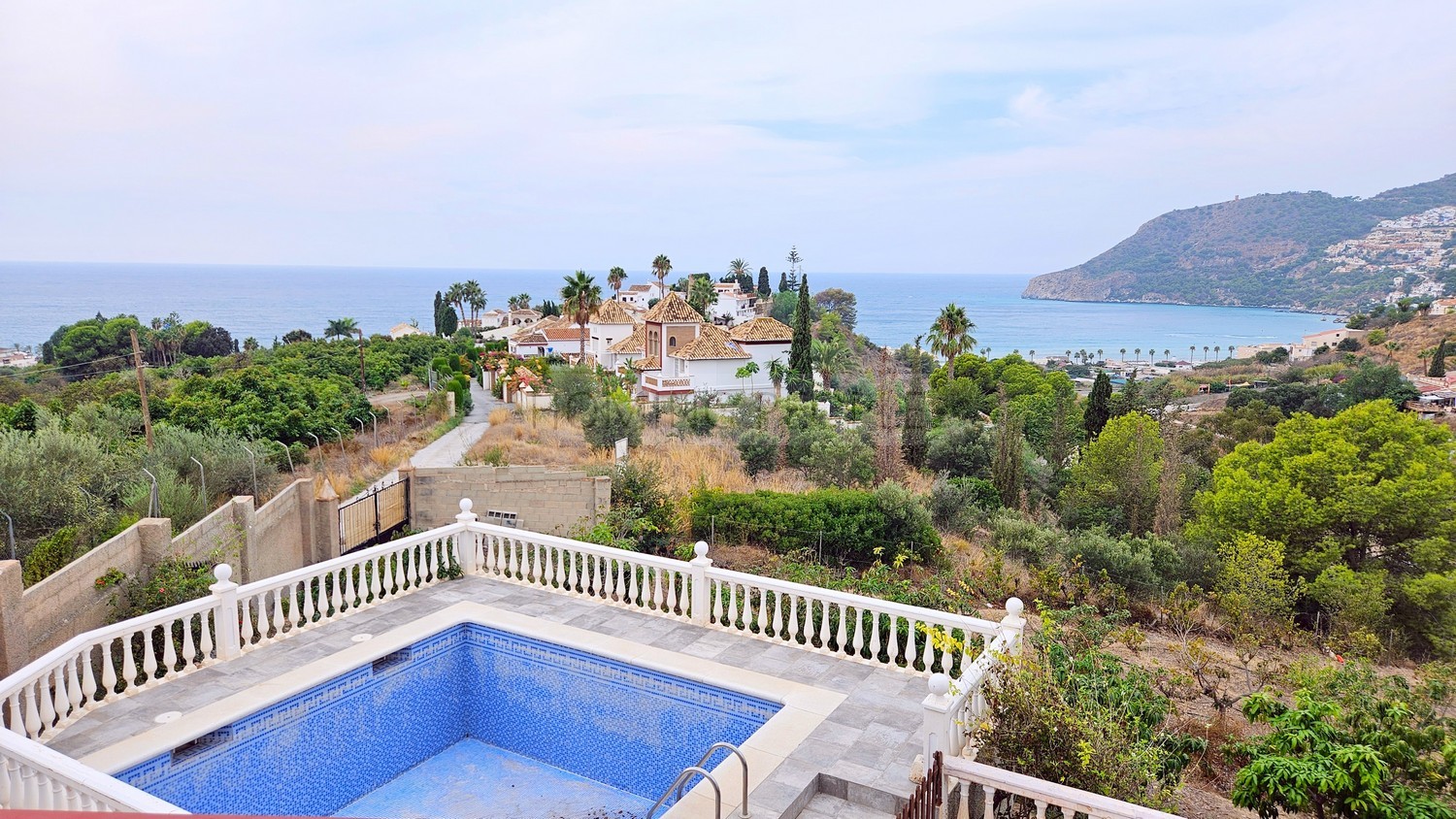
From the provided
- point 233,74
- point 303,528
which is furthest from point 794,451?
point 233,74

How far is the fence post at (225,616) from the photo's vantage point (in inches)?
254

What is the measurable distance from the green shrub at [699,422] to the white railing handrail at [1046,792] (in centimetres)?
1951

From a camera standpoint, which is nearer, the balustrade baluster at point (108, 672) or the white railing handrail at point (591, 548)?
the balustrade baluster at point (108, 672)

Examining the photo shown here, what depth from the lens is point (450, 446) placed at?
68.1ft

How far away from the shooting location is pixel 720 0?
14.1 m

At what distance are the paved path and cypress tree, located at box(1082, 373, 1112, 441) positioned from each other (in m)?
21.4

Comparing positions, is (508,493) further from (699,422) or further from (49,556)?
(699,422)

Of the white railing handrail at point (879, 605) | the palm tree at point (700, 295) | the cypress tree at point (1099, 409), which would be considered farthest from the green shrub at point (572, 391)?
the palm tree at point (700, 295)

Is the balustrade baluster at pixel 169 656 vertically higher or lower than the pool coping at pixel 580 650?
higher

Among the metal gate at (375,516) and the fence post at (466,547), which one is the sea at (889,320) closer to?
the metal gate at (375,516)

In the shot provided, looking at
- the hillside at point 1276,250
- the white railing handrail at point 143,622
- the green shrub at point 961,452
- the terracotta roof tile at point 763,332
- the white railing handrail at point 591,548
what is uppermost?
the hillside at point 1276,250

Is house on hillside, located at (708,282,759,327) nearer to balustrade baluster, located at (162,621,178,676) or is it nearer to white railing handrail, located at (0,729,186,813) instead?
balustrade baluster, located at (162,621,178,676)

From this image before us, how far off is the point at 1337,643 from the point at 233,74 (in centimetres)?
1688

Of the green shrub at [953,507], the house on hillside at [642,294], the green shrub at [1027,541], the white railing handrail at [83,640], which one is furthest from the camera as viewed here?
the house on hillside at [642,294]
